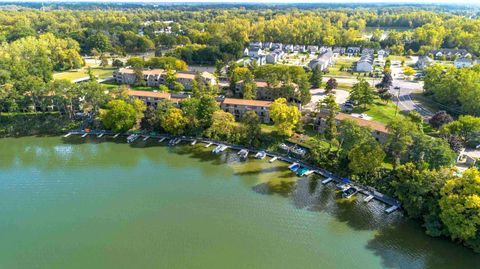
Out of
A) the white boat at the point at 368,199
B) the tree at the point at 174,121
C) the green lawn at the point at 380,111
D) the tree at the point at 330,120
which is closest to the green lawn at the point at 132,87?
the tree at the point at 174,121

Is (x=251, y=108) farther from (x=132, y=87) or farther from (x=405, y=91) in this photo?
(x=405, y=91)

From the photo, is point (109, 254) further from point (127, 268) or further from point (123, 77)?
point (123, 77)

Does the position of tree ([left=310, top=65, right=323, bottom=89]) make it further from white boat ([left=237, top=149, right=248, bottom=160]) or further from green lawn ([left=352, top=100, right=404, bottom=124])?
white boat ([left=237, top=149, right=248, bottom=160])

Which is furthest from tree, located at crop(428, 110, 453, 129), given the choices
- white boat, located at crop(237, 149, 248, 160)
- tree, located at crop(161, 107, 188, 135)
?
tree, located at crop(161, 107, 188, 135)

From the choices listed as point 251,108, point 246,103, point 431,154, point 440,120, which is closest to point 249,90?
point 246,103

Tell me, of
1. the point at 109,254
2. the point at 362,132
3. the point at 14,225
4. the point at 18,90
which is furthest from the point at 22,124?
the point at 362,132
